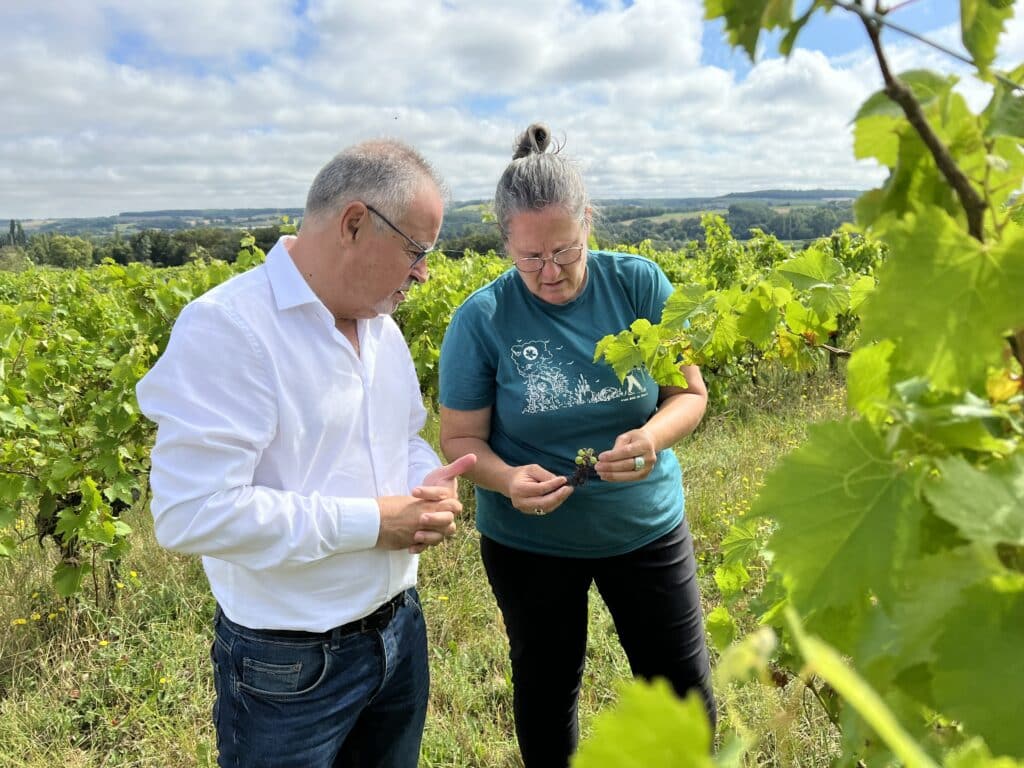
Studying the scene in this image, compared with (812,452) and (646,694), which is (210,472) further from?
(646,694)

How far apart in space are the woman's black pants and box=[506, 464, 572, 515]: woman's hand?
326 millimetres

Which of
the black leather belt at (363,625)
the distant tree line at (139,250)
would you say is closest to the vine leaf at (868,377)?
the black leather belt at (363,625)

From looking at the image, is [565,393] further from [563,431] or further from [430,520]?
[430,520]

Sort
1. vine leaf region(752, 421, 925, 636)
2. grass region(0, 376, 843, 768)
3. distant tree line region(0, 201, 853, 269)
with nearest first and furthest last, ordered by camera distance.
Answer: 1. vine leaf region(752, 421, 925, 636)
2. grass region(0, 376, 843, 768)
3. distant tree line region(0, 201, 853, 269)

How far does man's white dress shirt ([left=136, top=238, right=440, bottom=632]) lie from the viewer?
63.9 inches

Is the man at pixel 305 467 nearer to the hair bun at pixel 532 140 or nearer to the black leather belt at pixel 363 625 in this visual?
the black leather belt at pixel 363 625

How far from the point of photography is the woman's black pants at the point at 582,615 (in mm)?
2383

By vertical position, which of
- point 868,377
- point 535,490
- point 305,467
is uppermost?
point 868,377

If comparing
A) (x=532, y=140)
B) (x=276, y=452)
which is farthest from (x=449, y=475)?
(x=532, y=140)

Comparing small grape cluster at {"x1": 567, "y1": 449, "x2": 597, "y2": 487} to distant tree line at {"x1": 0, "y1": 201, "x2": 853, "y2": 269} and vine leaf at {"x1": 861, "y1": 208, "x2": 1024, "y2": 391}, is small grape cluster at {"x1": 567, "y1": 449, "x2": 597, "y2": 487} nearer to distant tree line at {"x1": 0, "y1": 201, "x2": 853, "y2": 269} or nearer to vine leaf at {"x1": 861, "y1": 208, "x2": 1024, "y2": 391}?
distant tree line at {"x1": 0, "y1": 201, "x2": 853, "y2": 269}

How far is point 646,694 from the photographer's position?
12.2 inches

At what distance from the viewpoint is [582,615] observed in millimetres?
2490


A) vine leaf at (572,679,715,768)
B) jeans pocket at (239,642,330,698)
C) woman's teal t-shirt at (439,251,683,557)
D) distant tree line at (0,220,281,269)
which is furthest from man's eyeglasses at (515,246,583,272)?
distant tree line at (0,220,281,269)

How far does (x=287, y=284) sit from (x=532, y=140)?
3.23 ft
